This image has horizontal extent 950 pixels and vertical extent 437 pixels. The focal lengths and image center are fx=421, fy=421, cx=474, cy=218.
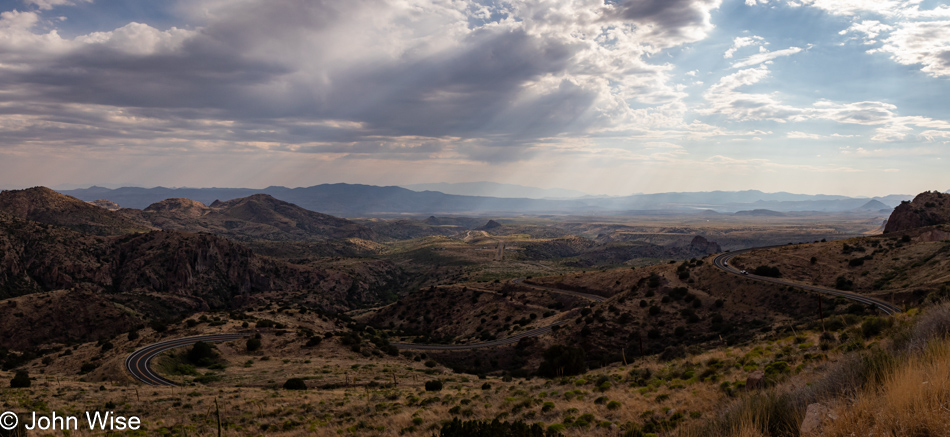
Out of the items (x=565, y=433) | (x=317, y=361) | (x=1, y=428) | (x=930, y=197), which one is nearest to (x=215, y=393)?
(x=1, y=428)

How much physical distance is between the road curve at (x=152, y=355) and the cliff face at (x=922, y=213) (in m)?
148

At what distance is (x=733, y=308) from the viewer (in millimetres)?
56969

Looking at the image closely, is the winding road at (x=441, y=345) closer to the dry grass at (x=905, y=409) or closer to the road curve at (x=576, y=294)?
the road curve at (x=576, y=294)

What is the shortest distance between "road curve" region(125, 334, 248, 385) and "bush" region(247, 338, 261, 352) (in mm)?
2899

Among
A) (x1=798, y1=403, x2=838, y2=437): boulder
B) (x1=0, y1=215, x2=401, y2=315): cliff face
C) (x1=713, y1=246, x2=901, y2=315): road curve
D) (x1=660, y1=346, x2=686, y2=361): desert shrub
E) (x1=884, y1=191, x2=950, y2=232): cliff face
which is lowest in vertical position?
(x1=0, y1=215, x2=401, y2=315): cliff face

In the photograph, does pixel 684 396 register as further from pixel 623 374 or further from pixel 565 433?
pixel 623 374

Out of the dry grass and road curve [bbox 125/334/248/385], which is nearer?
the dry grass

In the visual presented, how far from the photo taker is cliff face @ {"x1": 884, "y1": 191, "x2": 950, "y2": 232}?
104375 millimetres

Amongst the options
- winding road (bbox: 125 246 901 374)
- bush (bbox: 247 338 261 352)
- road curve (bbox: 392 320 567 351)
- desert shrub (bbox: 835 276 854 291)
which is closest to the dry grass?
winding road (bbox: 125 246 901 374)

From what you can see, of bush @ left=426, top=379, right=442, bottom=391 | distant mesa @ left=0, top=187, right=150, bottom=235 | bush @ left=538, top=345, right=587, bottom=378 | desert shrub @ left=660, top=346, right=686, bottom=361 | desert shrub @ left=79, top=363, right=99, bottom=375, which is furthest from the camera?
distant mesa @ left=0, top=187, right=150, bottom=235

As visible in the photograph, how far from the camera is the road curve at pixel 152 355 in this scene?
132 ft

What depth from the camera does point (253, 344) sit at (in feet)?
181

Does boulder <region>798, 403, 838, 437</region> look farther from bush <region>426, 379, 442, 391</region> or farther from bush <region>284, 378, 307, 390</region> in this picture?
bush <region>284, 378, 307, 390</region>

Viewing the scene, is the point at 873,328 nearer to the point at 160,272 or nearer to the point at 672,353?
the point at 672,353
